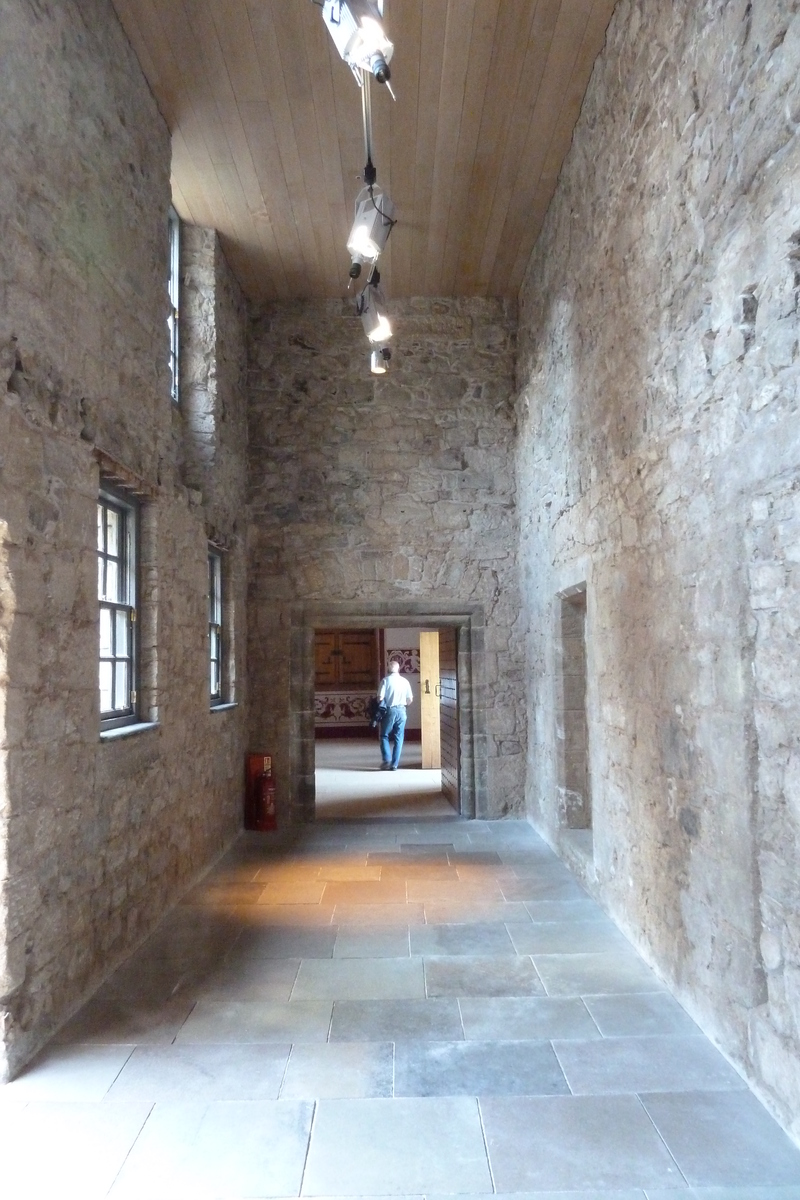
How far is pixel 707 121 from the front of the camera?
2779 mm

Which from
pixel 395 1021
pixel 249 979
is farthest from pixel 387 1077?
pixel 249 979

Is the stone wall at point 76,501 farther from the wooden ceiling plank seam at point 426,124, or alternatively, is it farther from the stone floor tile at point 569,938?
the stone floor tile at point 569,938

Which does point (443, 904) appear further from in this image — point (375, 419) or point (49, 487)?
point (375, 419)

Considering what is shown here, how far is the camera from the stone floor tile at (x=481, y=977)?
3215 mm

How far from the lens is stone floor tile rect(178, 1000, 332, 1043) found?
285 centimetres

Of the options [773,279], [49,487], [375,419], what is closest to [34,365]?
[49,487]

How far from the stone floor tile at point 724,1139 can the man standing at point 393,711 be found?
285 inches

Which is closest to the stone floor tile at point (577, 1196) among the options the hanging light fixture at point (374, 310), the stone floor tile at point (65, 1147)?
the stone floor tile at point (65, 1147)

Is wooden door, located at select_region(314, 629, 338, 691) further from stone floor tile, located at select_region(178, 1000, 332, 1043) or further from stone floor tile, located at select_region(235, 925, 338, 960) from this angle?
stone floor tile, located at select_region(178, 1000, 332, 1043)

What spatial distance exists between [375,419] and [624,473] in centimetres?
340

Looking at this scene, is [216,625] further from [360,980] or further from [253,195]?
[360,980]

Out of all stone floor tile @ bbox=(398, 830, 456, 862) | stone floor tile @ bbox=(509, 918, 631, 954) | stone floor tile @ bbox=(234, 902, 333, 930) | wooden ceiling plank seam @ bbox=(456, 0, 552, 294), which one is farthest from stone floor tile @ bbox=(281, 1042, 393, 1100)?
wooden ceiling plank seam @ bbox=(456, 0, 552, 294)

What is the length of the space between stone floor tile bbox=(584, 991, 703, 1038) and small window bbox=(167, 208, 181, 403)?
14.3 ft

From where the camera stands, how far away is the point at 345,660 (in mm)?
14383
